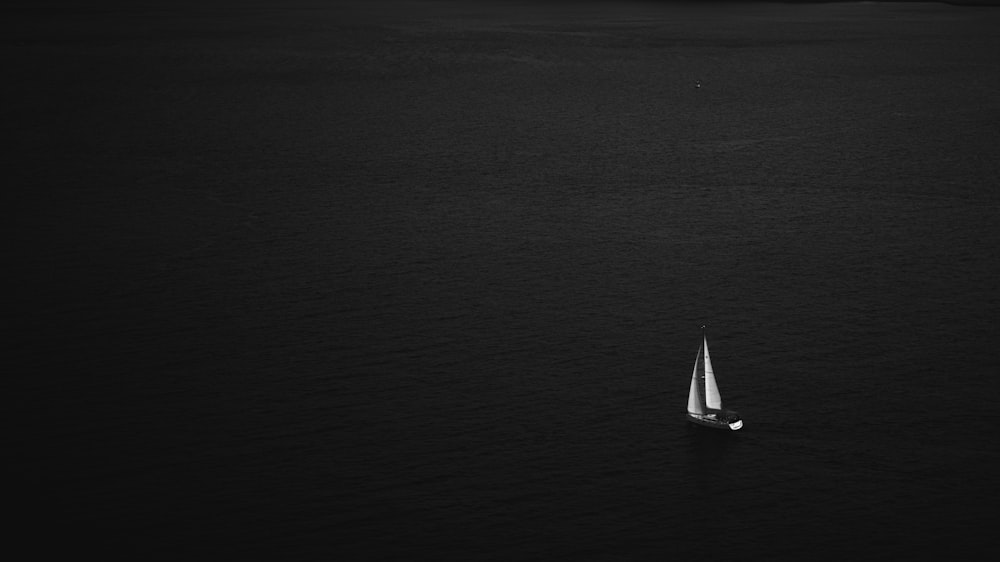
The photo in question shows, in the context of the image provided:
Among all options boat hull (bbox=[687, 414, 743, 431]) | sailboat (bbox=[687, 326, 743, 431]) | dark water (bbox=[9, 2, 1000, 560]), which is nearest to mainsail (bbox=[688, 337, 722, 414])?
sailboat (bbox=[687, 326, 743, 431])

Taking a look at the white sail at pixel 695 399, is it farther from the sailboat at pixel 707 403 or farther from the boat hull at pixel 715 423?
the boat hull at pixel 715 423

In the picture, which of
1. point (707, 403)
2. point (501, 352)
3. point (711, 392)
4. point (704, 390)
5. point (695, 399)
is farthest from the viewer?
point (501, 352)

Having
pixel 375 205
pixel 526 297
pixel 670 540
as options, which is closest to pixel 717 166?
pixel 375 205

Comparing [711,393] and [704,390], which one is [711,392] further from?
[704,390]

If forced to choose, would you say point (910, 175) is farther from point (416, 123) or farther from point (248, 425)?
point (248, 425)

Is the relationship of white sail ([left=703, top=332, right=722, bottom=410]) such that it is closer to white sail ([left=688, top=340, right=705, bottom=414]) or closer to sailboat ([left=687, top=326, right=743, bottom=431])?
sailboat ([left=687, top=326, right=743, bottom=431])

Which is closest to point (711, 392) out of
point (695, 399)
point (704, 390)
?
point (695, 399)

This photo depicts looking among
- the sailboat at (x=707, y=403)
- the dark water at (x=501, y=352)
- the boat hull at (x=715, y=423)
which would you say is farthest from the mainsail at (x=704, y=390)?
the dark water at (x=501, y=352)
